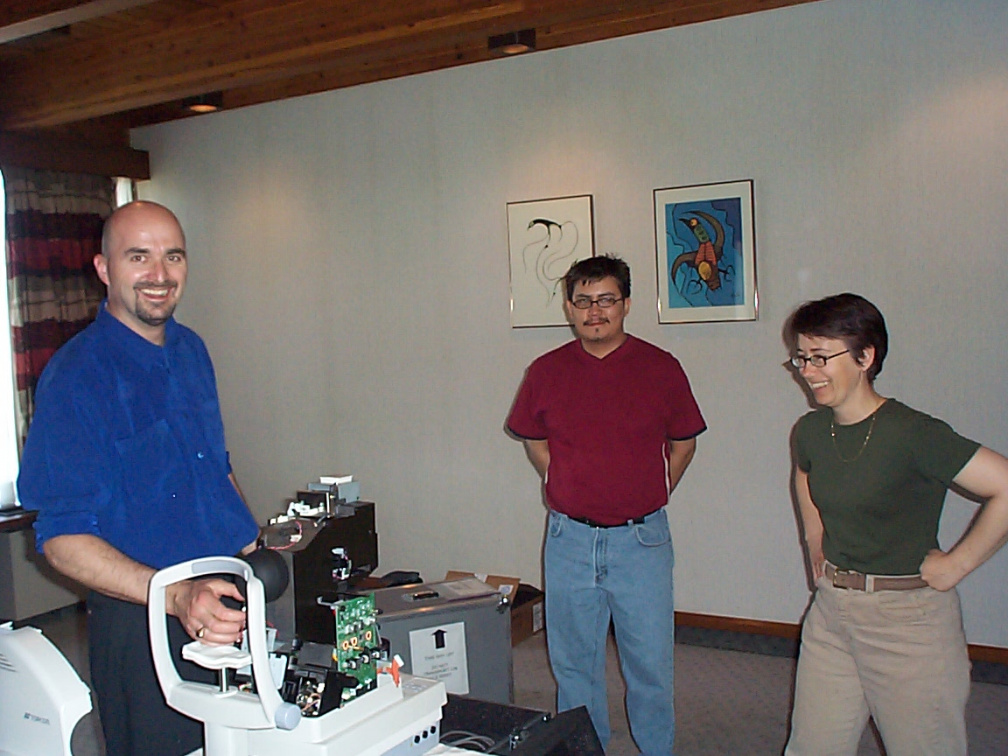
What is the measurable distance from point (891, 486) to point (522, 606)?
8.37ft

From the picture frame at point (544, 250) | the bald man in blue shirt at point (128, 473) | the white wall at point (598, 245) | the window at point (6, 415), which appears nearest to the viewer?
the bald man in blue shirt at point (128, 473)

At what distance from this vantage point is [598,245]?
166 inches

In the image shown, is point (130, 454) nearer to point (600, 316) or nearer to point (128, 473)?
point (128, 473)

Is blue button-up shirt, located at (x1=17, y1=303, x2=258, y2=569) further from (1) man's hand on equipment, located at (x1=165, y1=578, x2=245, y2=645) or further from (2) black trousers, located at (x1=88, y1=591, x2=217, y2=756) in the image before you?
(1) man's hand on equipment, located at (x1=165, y1=578, x2=245, y2=645)

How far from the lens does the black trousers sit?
6.01 ft

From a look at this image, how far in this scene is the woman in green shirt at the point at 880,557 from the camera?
6.50 feet

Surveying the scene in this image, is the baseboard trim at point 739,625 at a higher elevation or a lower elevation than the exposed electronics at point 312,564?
lower

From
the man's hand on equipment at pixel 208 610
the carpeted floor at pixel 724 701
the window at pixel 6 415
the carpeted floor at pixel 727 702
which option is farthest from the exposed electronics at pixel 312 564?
the window at pixel 6 415

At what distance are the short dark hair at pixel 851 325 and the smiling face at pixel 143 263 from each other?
1440 millimetres

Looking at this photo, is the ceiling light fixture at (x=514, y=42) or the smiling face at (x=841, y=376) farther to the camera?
the ceiling light fixture at (x=514, y=42)

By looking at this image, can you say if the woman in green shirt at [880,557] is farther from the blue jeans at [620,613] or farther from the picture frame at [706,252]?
the picture frame at [706,252]

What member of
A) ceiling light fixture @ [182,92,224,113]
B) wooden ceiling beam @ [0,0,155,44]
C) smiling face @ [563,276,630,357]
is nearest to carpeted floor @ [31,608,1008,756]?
smiling face @ [563,276,630,357]

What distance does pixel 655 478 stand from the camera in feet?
9.22

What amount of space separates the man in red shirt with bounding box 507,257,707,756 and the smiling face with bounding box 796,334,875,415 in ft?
2.45
